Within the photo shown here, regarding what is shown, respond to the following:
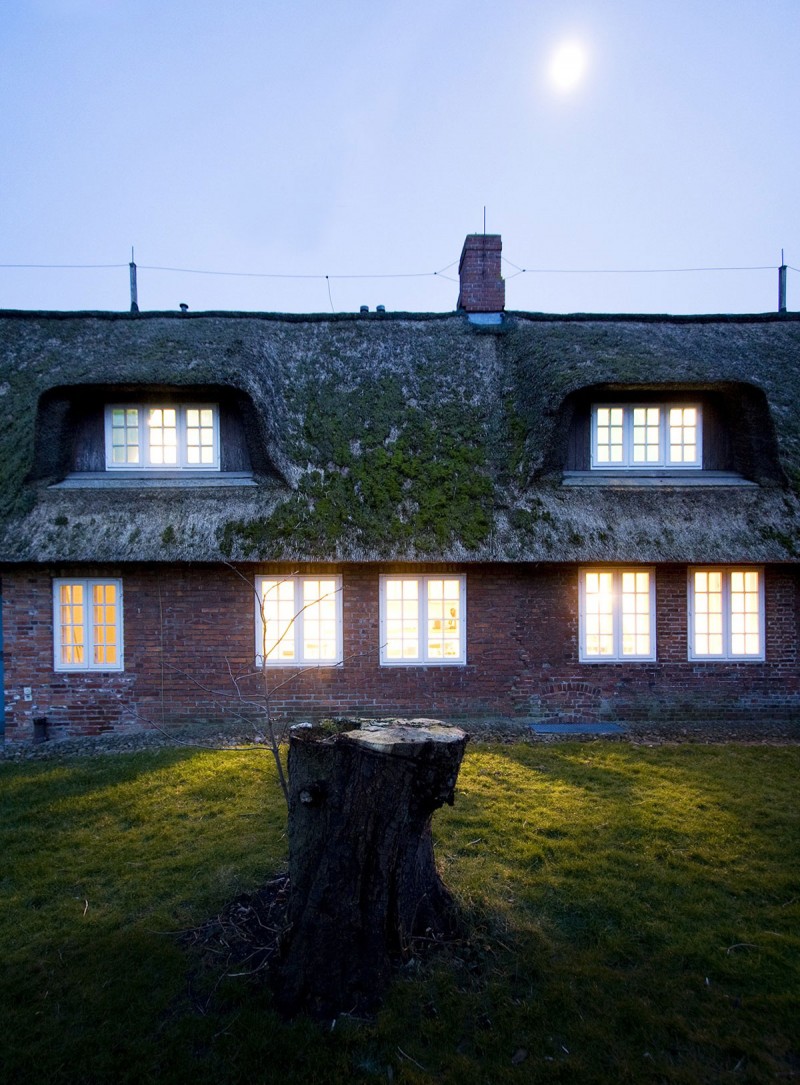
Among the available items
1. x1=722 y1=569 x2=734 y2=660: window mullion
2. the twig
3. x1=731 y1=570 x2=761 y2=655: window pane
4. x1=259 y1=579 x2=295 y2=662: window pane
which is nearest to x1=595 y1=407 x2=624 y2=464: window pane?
x1=722 y1=569 x2=734 y2=660: window mullion

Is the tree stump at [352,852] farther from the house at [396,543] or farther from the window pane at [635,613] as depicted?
the window pane at [635,613]

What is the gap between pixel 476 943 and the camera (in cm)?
353

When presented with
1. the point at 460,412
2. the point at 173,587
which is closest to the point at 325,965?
the point at 173,587

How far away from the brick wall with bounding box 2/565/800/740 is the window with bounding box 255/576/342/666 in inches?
6.8

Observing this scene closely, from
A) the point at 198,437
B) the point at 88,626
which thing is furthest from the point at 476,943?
the point at 198,437

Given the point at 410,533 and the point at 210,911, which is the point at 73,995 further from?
the point at 410,533

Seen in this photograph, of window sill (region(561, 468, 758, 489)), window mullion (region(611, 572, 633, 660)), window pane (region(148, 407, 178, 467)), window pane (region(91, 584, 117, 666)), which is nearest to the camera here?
window pane (region(91, 584, 117, 666))

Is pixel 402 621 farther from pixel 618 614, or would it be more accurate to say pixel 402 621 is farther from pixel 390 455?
pixel 618 614

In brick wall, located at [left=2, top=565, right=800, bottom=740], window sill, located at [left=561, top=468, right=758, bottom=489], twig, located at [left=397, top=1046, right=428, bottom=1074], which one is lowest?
twig, located at [left=397, top=1046, right=428, bottom=1074]

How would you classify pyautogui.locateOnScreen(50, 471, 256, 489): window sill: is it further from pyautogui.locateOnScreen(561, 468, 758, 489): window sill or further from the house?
pyautogui.locateOnScreen(561, 468, 758, 489): window sill

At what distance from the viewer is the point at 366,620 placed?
27.8 ft

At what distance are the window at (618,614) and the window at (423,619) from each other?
1948mm

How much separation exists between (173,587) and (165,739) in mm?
2162

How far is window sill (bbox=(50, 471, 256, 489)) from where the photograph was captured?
868 centimetres
